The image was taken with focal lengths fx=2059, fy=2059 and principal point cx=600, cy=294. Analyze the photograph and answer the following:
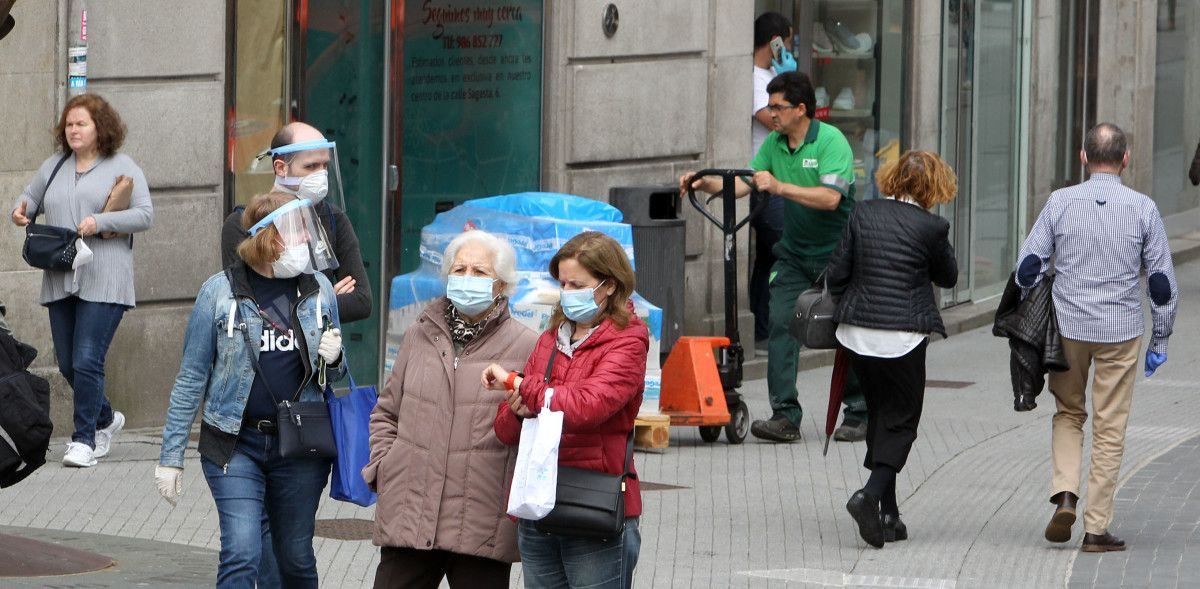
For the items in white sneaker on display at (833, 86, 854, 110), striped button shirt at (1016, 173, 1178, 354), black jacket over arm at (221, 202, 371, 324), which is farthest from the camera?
white sneaker on display at (833, 86, 854, 110)

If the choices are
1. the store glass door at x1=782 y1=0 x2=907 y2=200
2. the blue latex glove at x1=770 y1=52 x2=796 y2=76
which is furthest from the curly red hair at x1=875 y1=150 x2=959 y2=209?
the store glass door at x1=782 y1=0 x2=907 y2=200

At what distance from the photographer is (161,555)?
299 inches

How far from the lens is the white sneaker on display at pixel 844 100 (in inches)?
591

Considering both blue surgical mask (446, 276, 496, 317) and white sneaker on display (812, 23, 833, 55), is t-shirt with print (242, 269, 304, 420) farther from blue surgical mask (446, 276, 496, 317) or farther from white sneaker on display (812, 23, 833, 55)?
white sneaker on display (812, 23, 833, 55)

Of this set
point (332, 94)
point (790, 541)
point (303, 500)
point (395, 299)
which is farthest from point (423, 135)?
point (303, 500)

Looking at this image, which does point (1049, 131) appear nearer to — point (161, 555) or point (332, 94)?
point (332, 94)

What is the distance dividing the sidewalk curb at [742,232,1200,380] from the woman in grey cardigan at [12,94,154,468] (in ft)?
14.9

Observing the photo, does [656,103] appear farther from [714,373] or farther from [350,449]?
[350,449]

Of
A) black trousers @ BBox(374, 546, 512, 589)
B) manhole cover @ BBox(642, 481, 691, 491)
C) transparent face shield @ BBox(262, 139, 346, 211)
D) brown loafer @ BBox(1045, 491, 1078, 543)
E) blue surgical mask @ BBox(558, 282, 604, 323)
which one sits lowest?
manhole cover @ BBox(642, 481, 691, 491)

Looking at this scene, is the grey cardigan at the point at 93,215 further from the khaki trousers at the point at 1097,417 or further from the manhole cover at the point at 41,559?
the khaki trousers at the point at 1097,417

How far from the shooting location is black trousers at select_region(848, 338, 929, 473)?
8078 millimetres

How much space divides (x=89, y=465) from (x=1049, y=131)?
12.2m

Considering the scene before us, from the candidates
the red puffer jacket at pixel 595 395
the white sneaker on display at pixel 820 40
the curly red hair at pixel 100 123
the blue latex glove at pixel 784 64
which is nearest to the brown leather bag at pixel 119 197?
the curly red hair at pixel 100 123

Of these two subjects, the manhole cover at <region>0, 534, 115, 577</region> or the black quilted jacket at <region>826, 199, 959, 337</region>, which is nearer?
the manhole cover at <region>0, 534, 115, 577</region>
